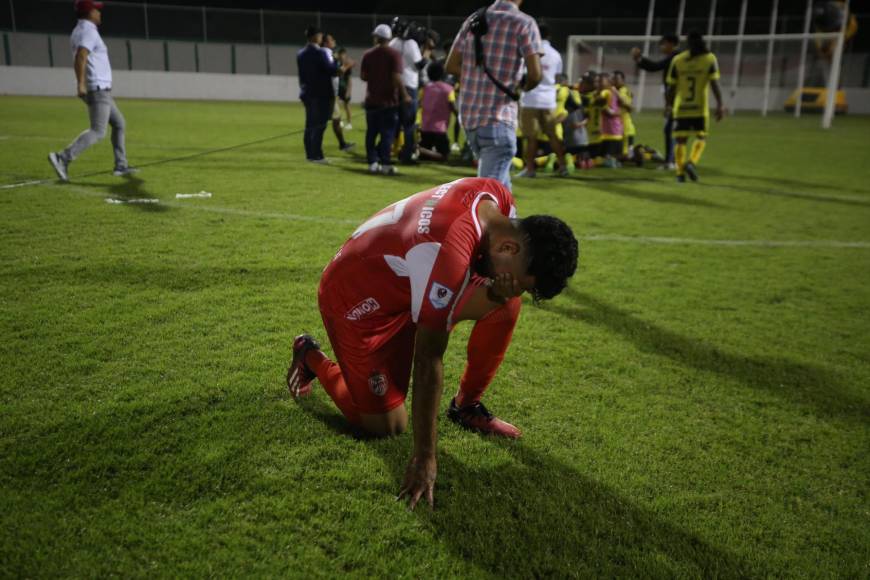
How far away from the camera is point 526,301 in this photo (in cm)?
446

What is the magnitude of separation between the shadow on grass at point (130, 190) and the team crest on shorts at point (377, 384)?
4.77 m

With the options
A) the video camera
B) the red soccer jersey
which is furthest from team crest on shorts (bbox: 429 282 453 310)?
the video camera

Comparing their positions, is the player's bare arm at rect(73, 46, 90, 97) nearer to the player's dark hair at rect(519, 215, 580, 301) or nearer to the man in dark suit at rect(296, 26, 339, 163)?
the man in dark suit at rect(296, 26, 339, 163)

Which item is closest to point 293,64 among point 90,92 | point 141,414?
point 90,92

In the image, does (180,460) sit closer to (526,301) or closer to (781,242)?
(526,301)

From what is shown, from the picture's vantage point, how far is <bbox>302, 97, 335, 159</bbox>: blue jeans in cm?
1041

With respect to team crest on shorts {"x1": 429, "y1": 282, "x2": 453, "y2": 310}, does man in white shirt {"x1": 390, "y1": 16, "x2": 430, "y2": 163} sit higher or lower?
higher

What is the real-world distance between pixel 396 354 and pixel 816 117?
105ft

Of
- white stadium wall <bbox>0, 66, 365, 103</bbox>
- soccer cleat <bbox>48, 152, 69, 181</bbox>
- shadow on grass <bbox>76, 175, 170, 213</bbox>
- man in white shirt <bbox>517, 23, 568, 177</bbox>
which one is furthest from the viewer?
white stadium wall <bbox>0, 66, 365, 103</bbox>

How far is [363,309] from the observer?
100 inches

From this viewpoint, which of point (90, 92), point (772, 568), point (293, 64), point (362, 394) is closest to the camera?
point (772, 568)

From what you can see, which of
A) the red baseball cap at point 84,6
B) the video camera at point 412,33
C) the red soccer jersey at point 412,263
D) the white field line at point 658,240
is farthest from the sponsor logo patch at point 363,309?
the video camera at point 412,33

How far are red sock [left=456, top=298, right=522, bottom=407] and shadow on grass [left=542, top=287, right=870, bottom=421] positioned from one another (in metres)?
1.33

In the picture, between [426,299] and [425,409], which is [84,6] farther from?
[425,409]
